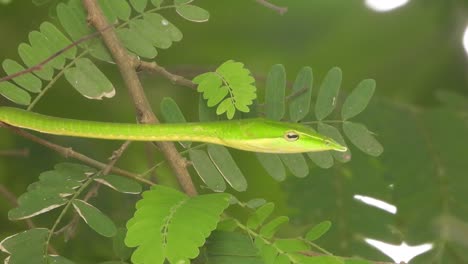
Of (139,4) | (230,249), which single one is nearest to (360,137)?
(230,249)

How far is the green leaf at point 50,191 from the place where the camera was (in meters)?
1.29

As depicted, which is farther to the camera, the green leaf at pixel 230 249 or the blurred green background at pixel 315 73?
the blurred green background at pixel 315 73

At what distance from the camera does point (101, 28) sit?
1.39 m

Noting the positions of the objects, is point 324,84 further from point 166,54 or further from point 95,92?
point 166,54

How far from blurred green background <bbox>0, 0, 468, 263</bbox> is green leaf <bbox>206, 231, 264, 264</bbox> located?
0.62 meters

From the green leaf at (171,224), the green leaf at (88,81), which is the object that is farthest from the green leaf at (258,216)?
the green leaf at (88,81)

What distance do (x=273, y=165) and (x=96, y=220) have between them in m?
0.36

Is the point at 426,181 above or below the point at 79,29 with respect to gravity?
above

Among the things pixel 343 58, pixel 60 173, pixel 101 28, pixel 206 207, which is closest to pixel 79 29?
pixel 101 28

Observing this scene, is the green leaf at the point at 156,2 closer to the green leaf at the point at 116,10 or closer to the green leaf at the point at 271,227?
the green leaf at the point at 116,10

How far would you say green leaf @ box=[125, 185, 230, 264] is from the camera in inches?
44.4

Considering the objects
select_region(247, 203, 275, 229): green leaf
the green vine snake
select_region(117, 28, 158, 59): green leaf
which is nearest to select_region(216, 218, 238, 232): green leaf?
select_region(247, 203, 275, 229): green leaf

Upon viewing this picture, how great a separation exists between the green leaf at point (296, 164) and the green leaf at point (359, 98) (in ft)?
0.39

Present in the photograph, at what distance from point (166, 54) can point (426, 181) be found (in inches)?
40.0
